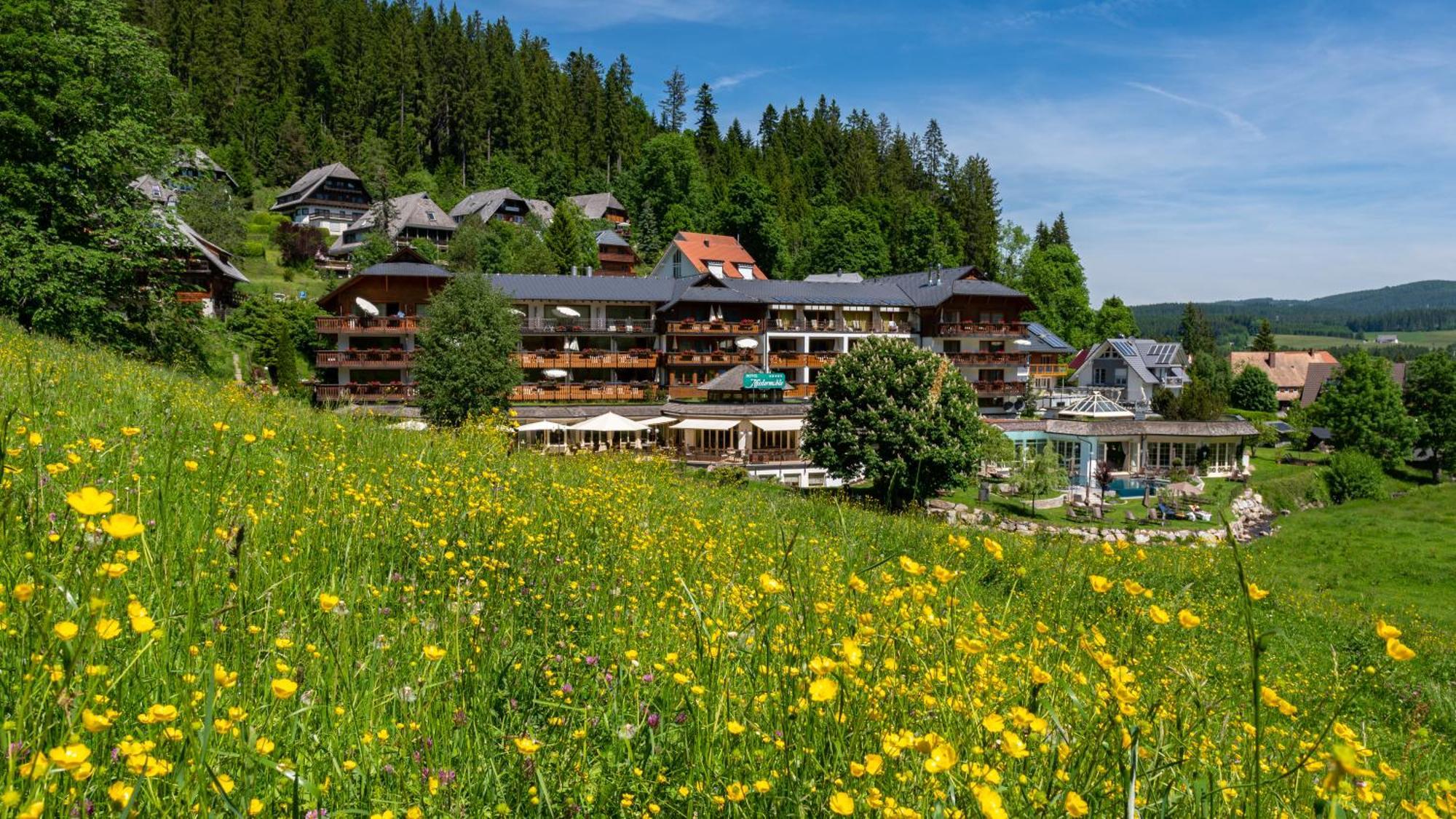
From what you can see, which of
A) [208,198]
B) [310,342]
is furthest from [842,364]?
[208,198]

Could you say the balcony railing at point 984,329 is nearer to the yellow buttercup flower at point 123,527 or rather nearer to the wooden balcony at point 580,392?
the wooden balcony at point 580,392

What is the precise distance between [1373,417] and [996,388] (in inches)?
1008

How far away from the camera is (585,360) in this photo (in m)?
48.1

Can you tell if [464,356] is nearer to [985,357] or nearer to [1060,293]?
[985,357]

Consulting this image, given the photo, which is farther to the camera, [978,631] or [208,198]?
[208,198]

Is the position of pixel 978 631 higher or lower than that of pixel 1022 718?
lower

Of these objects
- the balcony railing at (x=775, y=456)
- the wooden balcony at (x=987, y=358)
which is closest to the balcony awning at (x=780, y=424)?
the balcony railing at (x=775, y=456)

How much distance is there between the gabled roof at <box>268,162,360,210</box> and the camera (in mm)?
83438

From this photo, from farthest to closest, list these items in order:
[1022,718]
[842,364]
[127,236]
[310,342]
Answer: [310,342], [842,364], [127,236], [1022,718]

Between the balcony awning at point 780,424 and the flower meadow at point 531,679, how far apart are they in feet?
115

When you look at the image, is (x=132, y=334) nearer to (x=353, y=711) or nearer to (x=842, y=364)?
(x=842, y=364)

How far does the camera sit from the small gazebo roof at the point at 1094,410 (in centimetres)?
4706

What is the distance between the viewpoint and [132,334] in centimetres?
2464

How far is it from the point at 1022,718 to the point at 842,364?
28.5 meters
